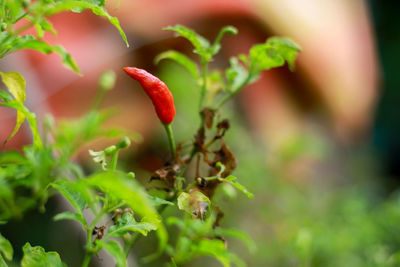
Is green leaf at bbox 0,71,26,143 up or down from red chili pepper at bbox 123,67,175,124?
up

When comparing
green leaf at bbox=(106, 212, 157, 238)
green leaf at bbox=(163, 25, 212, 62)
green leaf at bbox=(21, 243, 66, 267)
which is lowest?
green leaf at bbox=(21, 243, 66, 267)

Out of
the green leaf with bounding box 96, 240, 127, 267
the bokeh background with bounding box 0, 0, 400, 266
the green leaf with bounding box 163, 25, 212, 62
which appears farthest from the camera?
the bokeh background with bounding box 0, 0, 400, 266

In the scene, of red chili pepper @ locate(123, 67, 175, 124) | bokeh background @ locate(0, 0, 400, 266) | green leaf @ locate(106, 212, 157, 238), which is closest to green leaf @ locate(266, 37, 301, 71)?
red chili pepper @ locate(123, 67, 175, 124)

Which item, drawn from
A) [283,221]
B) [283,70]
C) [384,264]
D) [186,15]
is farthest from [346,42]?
[384,264]

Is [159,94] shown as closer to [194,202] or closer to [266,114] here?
[194,202]

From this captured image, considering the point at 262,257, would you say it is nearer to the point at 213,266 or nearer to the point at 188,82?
the point at 213,266

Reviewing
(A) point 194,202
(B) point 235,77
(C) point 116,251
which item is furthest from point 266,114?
(C) point 116,251

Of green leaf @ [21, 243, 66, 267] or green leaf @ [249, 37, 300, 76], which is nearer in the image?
green leaf @ [21, 243, 66, 267]

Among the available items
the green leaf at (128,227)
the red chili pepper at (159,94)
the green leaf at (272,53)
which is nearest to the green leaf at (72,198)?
the green leaf at (128,227)

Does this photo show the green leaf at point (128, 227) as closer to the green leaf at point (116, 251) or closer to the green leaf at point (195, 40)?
the green leaf at point (116, 251)

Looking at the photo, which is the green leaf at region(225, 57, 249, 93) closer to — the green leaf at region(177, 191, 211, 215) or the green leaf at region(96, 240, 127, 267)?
the green leaf at region(177, 191, 211, 215)
